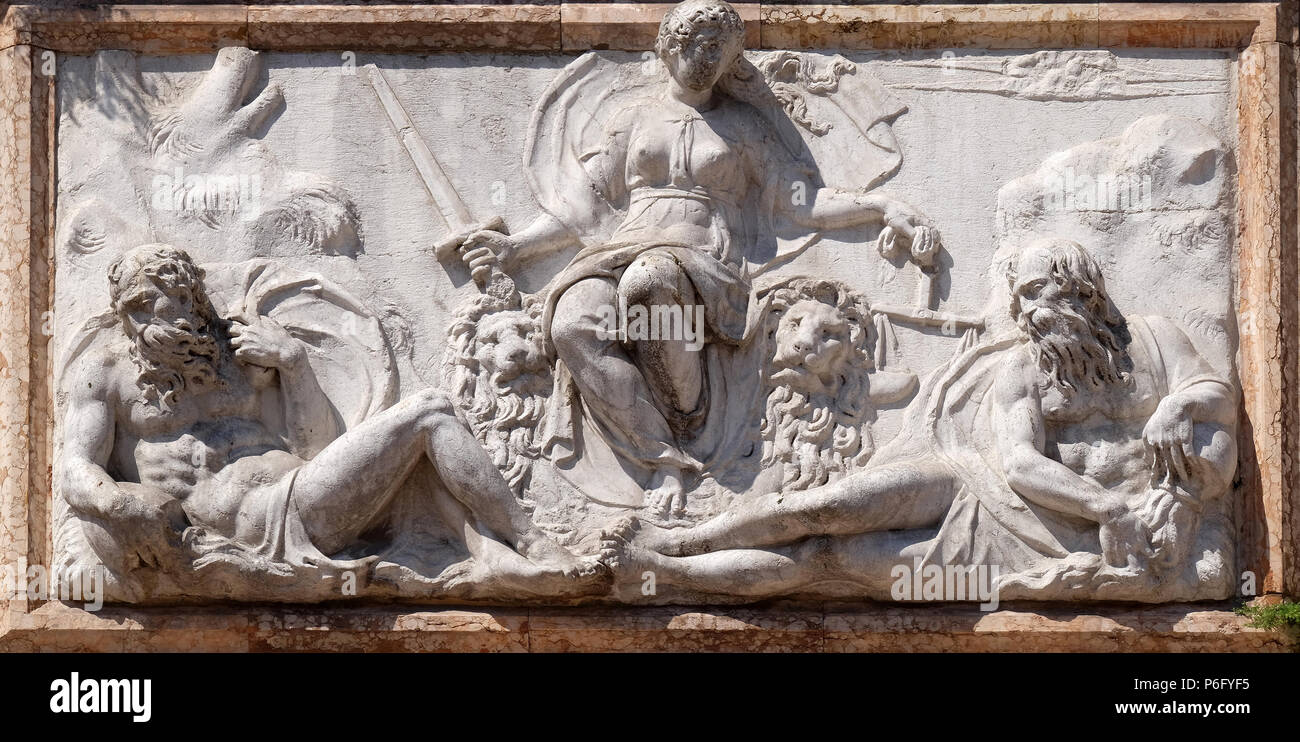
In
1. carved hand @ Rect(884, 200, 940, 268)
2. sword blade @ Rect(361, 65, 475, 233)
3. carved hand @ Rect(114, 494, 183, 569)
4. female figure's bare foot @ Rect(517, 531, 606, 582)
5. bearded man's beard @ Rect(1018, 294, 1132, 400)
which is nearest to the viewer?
carved hand @ Rect(114, 494, 183, 569)

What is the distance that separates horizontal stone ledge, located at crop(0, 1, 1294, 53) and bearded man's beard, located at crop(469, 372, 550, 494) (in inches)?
65.2

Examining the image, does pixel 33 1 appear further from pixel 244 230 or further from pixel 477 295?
pixel 477 295

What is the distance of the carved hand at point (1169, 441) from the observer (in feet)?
38.2

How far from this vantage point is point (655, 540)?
11766 mm

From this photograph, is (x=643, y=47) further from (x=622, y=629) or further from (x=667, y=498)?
(x=622, y=629)

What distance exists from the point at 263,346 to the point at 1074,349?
12.2 ft

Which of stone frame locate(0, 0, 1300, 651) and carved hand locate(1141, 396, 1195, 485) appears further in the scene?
stone frame locate(0, 0, 1300, 651)

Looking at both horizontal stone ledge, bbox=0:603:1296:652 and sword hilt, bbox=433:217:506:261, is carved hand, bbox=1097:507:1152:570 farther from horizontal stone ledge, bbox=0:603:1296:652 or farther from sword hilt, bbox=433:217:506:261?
sword hilt, bbox=433:217:506:261

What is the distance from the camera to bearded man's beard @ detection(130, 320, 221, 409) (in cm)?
1168

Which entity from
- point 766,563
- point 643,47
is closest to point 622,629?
point 766,563

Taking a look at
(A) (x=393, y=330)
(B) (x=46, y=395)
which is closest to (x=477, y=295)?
(A) (x=393, y=330)

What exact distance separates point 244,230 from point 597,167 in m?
1.71

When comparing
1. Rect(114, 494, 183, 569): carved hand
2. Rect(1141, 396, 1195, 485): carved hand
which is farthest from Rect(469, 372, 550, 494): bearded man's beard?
Rect(1141, 396, 1195, 485): carved hand

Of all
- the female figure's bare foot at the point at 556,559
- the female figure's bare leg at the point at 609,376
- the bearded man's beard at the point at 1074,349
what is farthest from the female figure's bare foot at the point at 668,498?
the bearded man's beard at the point at 1074,349
